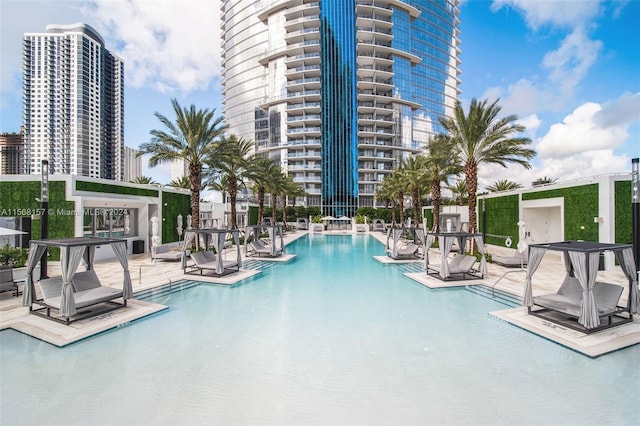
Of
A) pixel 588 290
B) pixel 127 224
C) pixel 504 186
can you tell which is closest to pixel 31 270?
pixel 127 224

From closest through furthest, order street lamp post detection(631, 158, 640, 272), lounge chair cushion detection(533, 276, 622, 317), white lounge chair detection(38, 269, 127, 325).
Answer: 1. lounge chair cushion detection(533, 276, 622, 317)
2. white lounge chair detection(38, 269, 127, 325)
3. street lamp post detection(631, 158, 640, 272)

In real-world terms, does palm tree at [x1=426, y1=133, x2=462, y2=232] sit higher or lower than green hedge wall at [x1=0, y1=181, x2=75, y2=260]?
higher

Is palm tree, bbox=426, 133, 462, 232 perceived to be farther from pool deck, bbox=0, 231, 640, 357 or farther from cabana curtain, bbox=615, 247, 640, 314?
cabana curtain, bbox=615, 247, 640, 314

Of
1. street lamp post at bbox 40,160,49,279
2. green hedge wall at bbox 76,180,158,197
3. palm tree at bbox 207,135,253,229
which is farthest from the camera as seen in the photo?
palm tree at bbox 207,135,253,229

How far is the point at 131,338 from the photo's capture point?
19.7ft

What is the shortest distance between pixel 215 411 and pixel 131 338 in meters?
3.45

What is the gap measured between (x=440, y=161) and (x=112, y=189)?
20291 mm

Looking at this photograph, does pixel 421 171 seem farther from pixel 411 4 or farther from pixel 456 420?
pixel 411 4

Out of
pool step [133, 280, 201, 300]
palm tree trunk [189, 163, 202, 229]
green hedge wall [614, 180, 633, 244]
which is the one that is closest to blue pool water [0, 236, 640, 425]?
pool step [133, 280, 201, 300]

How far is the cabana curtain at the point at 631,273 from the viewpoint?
6.61 m

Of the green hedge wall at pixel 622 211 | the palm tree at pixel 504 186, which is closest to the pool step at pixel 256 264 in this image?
the green hedge wall at pixel 622 211

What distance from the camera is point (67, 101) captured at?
55.5m

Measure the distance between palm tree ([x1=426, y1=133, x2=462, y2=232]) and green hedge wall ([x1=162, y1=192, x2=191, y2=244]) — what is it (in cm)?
1845

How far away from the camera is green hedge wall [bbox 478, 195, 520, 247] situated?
19.4 m
